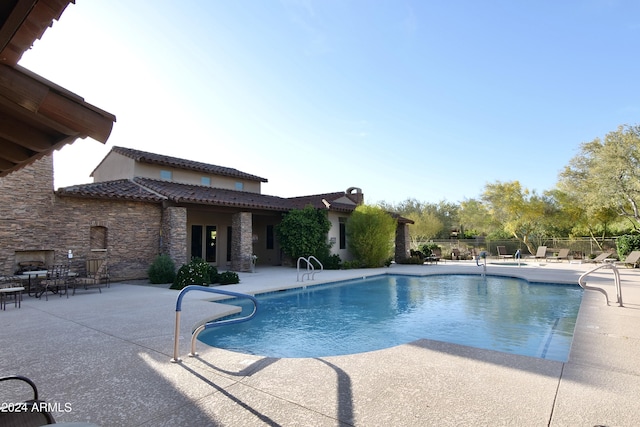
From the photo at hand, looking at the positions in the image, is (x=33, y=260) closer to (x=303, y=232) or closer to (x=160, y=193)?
(x=160, y=193)

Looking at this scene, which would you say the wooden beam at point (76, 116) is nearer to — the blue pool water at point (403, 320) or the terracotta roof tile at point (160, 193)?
the blue pool water at point (403, 320)

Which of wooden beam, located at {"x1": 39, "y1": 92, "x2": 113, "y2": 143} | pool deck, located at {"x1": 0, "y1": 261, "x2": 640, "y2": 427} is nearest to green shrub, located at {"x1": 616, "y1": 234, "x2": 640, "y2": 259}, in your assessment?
pool deck, located at {"x1": 0, "y1": 261, "x2": 640, "y2": 427}

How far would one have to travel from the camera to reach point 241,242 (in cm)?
1684

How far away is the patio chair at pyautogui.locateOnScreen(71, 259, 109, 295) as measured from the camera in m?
11.0

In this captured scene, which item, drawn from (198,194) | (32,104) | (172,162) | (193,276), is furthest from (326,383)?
(172,162)

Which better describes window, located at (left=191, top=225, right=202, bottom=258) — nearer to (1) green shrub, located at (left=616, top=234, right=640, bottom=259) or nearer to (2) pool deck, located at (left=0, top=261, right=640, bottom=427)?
(2) pool deck, located at (left=0, top=261, right=640, bottom=427)

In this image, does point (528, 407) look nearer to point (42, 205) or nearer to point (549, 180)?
point (42, 205)

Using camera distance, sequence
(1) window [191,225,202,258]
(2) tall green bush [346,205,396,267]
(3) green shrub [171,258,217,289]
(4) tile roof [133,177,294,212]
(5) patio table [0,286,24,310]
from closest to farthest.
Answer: (5) patio table [0,286,24,310] < (3) green shrub [171,258,217,289] < (4) tile roof [133,177,294,212] < (1) window [191,225,202,258] < (2) tall green bush [346,205,396,267]

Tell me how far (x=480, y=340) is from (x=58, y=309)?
9879 mm

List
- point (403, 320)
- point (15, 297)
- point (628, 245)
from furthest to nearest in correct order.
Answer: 1. point (628, 245)
2. point (15, 297)
3. point (403, 320)

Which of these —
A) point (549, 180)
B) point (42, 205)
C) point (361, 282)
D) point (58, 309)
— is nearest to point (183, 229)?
point (42, 205)

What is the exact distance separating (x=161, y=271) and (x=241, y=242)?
433cm

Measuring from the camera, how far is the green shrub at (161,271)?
1325 cm

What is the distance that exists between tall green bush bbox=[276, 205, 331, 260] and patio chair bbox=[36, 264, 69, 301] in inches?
391
